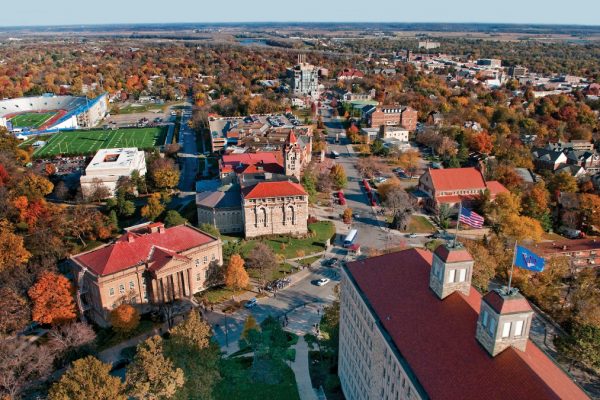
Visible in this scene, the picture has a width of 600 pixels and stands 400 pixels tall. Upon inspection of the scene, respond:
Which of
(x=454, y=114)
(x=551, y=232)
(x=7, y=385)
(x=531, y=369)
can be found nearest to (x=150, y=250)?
(x=7, y=385)

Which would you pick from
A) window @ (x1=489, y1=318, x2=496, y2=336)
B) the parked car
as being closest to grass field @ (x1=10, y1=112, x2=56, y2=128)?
the parked car

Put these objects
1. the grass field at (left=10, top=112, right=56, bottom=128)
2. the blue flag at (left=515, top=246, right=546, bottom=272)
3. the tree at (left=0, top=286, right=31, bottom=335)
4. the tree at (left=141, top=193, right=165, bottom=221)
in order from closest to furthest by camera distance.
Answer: the blue flag at (left=515, top=246, right=546, bottom=272) < the tree at (left=0, top=286, right=31, bottom=335) < the tree at (left=141, top=193, right=165, bottom=221) < the grass field at (left=10, top=112, right=56, bottom=128)

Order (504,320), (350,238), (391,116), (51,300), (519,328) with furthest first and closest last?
(391,116), (350,238), (51,300), (519,328), (504,320)

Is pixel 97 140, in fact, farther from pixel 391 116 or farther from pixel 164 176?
pixel 391 116

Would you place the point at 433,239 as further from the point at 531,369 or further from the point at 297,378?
the point at 531,369

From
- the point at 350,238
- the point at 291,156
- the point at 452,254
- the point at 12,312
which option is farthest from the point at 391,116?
the point at 12,312

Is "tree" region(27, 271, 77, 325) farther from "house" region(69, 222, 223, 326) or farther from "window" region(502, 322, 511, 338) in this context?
"window" region(502, 322, 511, 338)

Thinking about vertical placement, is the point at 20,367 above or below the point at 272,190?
below
